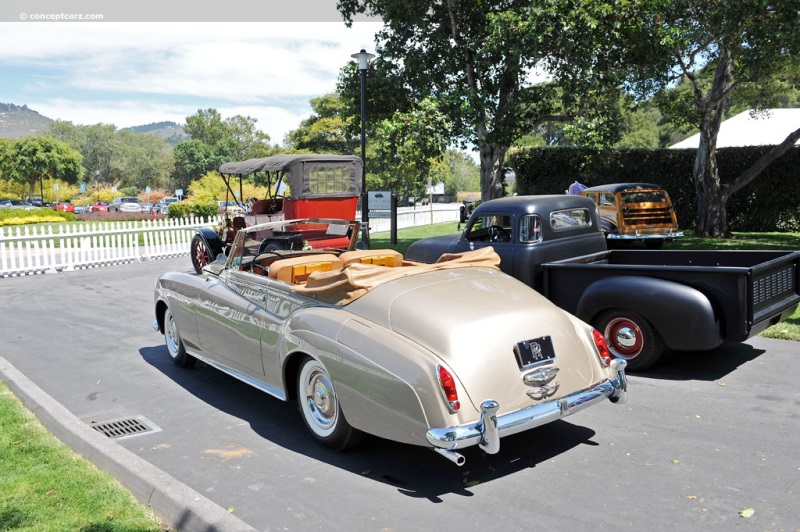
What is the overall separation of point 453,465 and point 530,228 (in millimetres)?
3734

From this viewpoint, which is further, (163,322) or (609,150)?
(609,150)

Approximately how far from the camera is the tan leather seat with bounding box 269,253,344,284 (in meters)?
5.40

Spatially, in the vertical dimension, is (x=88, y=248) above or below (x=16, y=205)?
below

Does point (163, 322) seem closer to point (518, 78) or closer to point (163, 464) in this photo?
point (163, 464)

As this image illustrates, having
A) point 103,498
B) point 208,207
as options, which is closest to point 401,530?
point 103,498

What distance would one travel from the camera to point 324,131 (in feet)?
154

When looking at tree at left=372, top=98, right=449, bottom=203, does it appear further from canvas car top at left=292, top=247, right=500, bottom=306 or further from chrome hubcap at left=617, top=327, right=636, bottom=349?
canvas car top at left=292, top=247, right=500, bottom=306

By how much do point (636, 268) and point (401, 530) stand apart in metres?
3.98

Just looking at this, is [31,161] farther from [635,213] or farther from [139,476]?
[139,476]

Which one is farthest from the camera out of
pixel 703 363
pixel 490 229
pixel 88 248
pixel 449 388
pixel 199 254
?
pixel 88 248

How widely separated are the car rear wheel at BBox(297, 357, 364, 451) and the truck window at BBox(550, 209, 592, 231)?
4018 mm

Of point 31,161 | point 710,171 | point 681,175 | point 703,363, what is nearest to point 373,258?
point 703,363

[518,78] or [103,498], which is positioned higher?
[518,78]

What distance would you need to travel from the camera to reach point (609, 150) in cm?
1730
